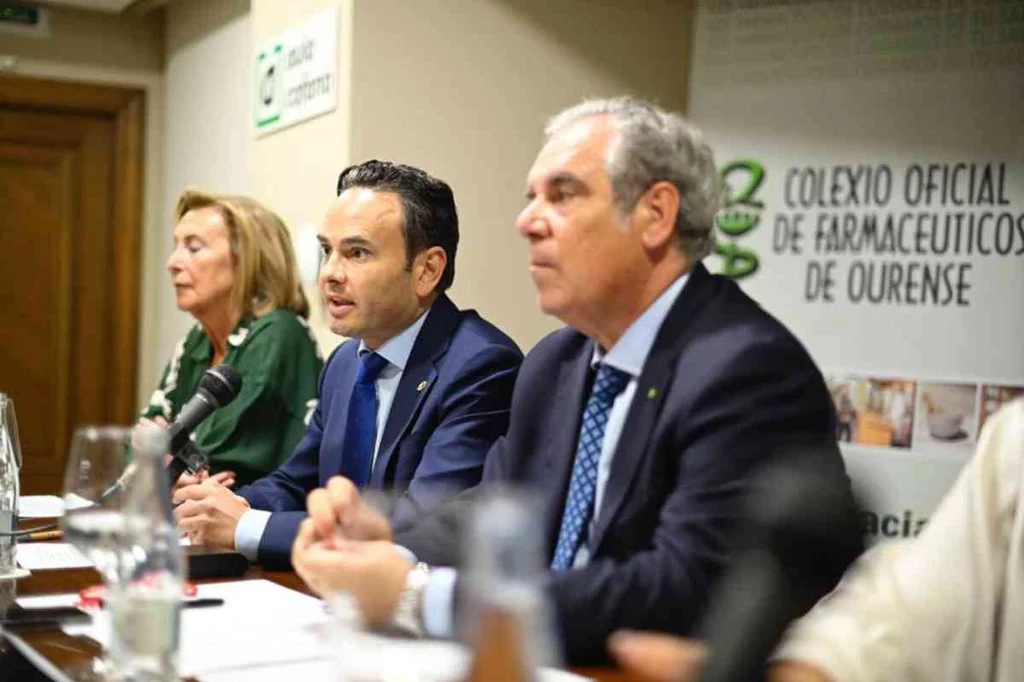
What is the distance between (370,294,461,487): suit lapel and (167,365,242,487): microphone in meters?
0.30

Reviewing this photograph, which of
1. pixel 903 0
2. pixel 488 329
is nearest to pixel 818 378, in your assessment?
pixel 488 329

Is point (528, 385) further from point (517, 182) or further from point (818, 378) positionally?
point (517, 182)

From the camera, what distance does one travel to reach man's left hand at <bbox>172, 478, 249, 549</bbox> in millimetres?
1990

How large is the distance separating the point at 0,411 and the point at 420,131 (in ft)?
6.00

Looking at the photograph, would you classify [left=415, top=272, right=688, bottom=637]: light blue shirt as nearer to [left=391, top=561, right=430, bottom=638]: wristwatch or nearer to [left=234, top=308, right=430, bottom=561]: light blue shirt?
[left=391, top=561, right=430, bottom=638]: wristwatch

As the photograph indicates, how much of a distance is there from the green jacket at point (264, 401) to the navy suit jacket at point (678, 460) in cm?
121

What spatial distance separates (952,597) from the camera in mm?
1146

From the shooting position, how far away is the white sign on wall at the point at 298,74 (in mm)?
3471

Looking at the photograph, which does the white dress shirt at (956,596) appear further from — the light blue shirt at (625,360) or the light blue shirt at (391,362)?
the light blue shirt at (391,362)

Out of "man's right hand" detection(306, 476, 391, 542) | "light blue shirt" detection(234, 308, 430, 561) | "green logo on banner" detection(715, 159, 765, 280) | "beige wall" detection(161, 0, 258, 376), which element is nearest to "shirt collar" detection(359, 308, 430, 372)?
"light blue shirt" detection(234, 308, 430, 561)

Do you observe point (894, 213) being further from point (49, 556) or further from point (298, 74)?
point (49, 556)

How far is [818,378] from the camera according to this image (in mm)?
1537

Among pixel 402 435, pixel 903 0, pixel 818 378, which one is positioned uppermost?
pixel 903 0

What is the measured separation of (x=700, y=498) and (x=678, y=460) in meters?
0.08
